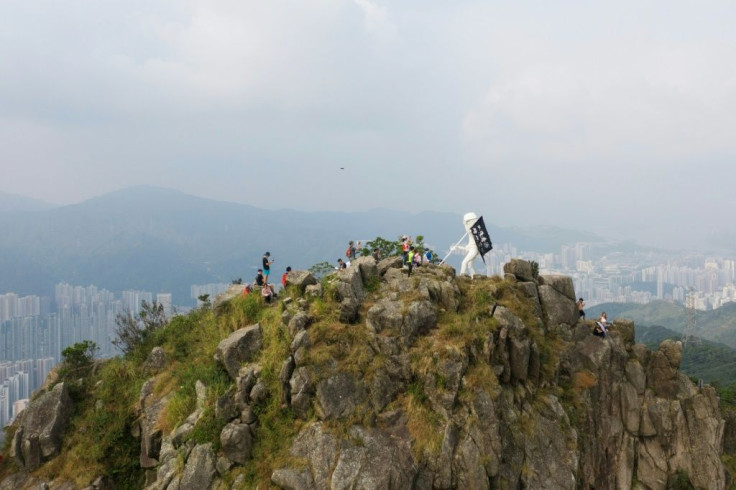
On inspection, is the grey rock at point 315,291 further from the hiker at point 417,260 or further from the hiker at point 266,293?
the hiker at point 417,260

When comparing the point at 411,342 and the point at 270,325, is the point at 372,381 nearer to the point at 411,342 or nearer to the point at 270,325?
the point at 411,342

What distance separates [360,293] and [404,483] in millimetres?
7950

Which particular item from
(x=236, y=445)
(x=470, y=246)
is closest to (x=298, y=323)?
(x=236, y=445)

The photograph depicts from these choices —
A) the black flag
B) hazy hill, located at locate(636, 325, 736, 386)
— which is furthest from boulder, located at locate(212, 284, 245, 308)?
hazy hill, located at locate(636, 325, 736, 386)

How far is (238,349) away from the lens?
16.7 m

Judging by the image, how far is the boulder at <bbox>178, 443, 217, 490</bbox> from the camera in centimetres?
1355

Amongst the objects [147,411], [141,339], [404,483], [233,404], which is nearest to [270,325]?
[233,404]

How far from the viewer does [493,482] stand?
1446cm

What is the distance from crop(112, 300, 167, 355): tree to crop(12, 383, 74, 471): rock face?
4053 mm

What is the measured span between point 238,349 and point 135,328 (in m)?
9.17

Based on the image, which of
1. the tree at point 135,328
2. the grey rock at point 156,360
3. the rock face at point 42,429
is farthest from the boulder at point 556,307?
the rock face at point 42,429

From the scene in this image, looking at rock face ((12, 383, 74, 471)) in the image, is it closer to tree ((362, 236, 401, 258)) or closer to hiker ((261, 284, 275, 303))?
hiker ((261, 284, 275, 303))

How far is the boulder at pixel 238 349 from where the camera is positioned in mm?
16383

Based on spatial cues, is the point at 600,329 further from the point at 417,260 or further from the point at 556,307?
the point at 417,260
